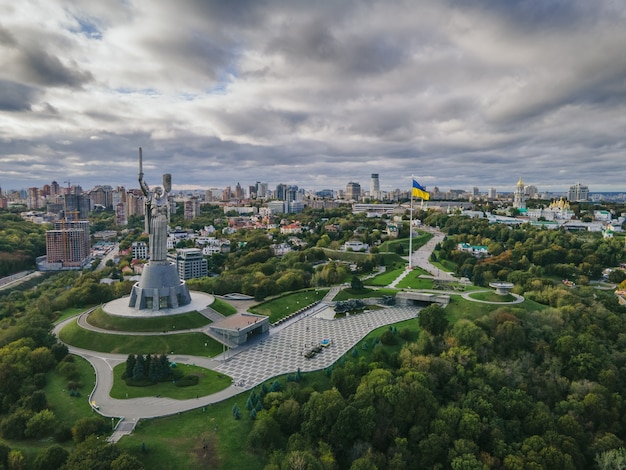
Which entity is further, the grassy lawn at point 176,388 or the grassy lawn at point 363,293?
the grassy lawn at point 363,293

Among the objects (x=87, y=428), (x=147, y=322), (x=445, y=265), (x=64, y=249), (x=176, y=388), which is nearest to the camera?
(x=87, y=428)

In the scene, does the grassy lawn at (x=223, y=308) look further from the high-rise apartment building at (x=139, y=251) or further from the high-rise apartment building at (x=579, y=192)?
the high-rise apartment building at (x=579, y=192)

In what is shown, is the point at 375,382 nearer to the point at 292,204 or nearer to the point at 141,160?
the point at 141,160

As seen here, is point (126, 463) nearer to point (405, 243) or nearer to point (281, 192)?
point (405, 243)

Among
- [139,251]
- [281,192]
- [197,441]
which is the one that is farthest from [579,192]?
[197,441]

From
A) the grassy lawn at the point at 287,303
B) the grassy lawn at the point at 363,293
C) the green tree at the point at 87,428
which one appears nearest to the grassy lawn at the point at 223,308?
the grassy lawn at the point at 287,303

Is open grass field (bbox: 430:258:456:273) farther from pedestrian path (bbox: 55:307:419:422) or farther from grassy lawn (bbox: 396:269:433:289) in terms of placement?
pedestrian path (bbox: 55:307:419:422)
